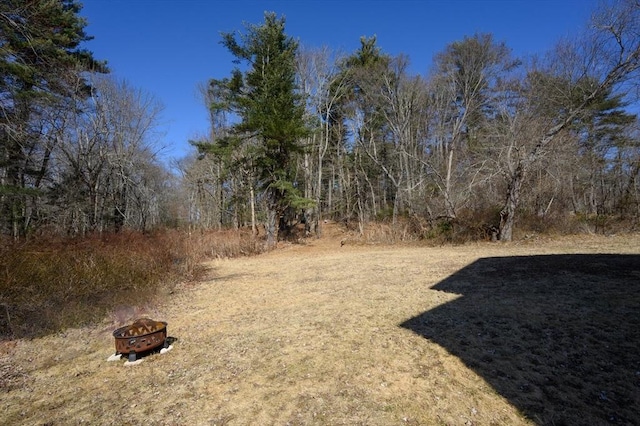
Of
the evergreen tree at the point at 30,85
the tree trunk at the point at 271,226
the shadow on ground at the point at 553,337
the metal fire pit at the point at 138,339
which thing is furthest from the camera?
the tree trunk at the point at 271,226

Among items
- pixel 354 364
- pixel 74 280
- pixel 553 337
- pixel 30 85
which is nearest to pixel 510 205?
pixel 553 337

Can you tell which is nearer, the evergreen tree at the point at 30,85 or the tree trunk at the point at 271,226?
the evergreen tree at the point at 30,85

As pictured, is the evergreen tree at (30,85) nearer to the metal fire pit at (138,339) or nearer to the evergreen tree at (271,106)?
the metal fire pit at (138,339)

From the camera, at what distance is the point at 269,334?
13.6 feet

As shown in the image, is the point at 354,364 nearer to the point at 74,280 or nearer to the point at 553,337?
the point at 553,337

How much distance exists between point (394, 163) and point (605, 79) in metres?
11.7

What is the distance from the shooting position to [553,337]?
11.6ft

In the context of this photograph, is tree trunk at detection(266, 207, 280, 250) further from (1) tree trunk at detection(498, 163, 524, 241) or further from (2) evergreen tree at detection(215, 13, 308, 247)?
(1) tree trunk at detection(498, 163, 524, 241)

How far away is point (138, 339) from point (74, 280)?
3.53 meters

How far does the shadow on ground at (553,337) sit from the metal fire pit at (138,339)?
10.2 ft

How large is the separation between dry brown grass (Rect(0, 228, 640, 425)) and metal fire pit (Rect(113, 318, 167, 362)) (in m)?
0.17

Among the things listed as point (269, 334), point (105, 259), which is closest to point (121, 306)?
point (105, 259)

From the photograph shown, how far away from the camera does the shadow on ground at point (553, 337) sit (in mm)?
2455

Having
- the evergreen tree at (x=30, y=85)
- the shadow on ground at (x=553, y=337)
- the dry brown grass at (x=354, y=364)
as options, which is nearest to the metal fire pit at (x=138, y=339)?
the dry brown grass at (x=354, y=364)
